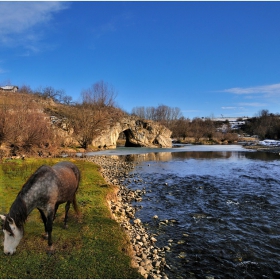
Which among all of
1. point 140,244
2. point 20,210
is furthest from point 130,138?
point 20,210

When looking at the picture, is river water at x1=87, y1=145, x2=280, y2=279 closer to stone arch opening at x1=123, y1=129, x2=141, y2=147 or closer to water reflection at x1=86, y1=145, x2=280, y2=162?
water reflection at x1=86, y1=145, x2=280, y2=162

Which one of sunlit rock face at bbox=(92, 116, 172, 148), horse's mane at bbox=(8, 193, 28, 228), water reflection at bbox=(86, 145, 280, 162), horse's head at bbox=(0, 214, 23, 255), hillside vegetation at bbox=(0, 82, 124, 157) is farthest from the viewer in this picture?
sunlit rock face at bbox=(92, 116, 172, 148)

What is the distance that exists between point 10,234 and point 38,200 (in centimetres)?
108

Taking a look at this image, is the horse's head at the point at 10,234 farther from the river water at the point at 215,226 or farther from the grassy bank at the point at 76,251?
the river water at the point at 215,226

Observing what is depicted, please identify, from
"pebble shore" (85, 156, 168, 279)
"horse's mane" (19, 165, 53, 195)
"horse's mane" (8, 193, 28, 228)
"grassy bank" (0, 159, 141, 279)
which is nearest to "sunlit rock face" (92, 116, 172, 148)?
"pebble shore" (85, 156, 168, 279)

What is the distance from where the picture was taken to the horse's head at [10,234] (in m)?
5.99

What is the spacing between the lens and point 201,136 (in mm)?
104750

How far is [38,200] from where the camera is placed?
657 centimetres

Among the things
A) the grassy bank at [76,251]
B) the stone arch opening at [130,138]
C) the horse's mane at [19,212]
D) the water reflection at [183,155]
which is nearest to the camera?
the grassy bank at [76,251]

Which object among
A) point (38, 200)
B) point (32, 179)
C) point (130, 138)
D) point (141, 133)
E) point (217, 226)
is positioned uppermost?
point (141, 133)

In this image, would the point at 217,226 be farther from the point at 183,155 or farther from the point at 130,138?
the point at 130,138

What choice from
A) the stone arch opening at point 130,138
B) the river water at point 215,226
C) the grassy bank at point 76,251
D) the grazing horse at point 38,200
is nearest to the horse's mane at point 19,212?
the grazing horse at point 38,200

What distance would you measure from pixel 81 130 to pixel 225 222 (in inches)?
1585

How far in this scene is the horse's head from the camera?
19.6 ft
